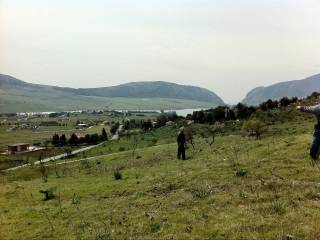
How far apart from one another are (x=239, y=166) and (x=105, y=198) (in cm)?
748

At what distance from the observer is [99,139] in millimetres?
156375

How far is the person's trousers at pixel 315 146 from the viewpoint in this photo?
906 inches

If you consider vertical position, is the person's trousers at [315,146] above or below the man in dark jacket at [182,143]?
above

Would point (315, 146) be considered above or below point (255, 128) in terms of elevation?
above

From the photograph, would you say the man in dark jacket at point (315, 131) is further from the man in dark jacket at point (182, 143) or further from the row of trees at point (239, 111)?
the row of trees at point (239, 111)

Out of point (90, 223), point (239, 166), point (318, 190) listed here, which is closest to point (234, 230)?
point (318, 190)

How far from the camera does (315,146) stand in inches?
923

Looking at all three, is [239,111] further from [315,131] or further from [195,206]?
A: [195,206]

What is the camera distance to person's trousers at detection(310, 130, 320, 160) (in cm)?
2300

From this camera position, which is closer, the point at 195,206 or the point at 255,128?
the point at 195,206

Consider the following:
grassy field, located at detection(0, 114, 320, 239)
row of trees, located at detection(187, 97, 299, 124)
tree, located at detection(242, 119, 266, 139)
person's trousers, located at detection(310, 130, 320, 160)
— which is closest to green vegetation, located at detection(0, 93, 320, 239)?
grassy field, located at detection(0, 114, 320, 239)

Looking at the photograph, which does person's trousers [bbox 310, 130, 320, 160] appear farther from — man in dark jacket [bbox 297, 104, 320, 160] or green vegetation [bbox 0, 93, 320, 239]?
green vegetation [bbox 0, 93, 320, 239]

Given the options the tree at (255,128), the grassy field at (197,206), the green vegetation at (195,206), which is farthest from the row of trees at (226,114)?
the grassy field at (197,206)

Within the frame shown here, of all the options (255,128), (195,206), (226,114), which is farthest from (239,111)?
(195,206)
